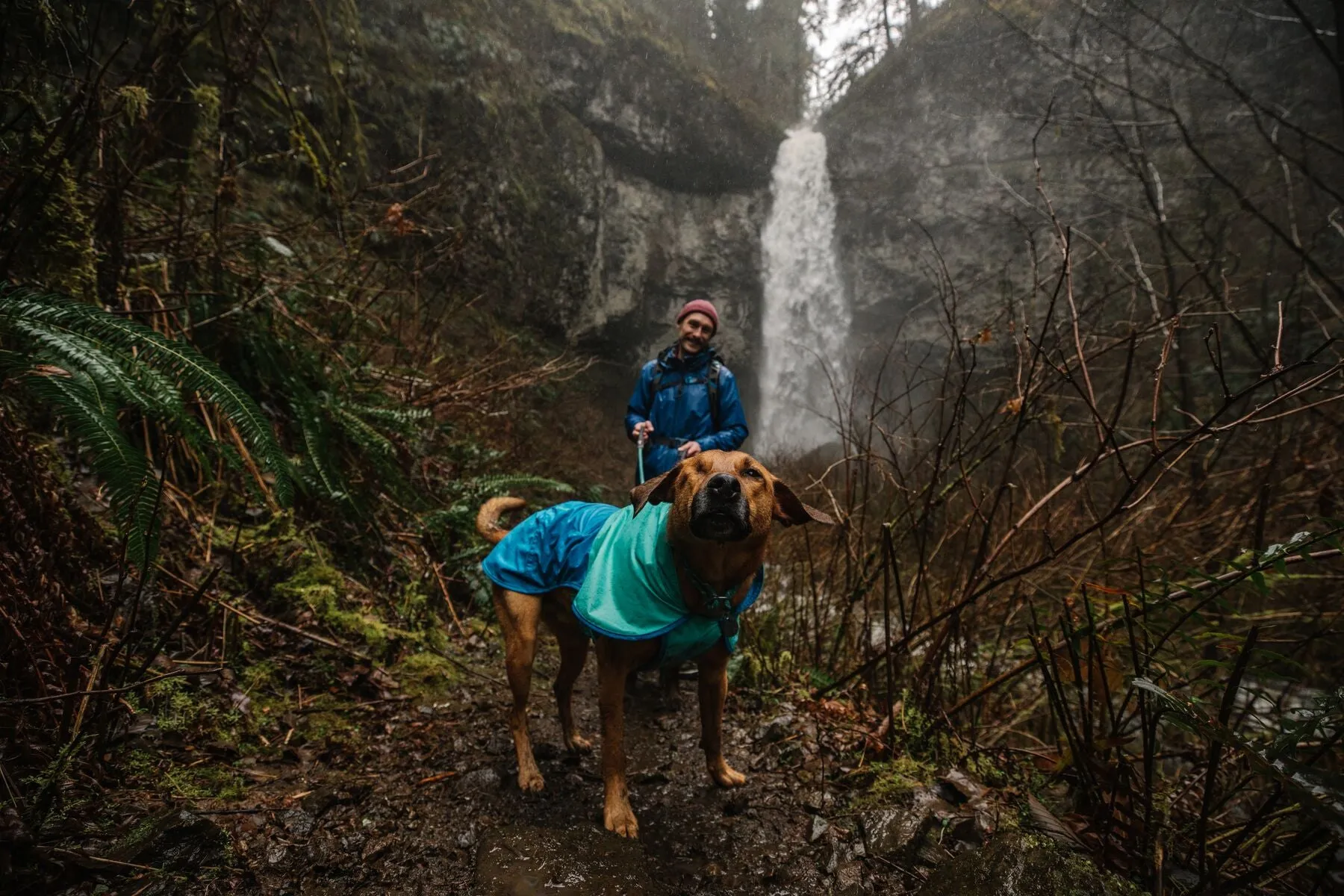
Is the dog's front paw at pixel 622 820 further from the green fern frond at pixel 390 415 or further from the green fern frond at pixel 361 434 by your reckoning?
the green fern frond at pixel 390 415

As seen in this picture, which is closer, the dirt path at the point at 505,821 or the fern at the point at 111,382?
the fern at the point at 111,382

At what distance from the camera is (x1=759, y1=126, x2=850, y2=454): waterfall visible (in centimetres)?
2003

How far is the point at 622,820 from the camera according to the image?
199 centimetres

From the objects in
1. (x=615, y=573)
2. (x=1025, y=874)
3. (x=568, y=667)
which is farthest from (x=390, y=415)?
(x=1025, y=874)

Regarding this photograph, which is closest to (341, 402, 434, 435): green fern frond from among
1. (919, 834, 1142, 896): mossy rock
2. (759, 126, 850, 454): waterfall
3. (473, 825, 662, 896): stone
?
(473, 825, 662, 896): stone

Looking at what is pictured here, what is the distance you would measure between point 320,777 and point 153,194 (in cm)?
365

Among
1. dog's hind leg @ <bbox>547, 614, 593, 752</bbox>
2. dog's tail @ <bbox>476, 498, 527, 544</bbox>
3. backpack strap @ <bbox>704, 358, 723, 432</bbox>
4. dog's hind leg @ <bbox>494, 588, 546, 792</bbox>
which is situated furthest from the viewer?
backpack strap @ <bbox>704, 358, 723, 432</bbox>

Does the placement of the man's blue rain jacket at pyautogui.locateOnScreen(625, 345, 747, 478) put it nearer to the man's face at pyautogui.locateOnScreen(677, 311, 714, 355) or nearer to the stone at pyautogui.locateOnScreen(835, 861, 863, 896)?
the man's face at pyautogui.locateOnScreen(677, 311, 714, 355)

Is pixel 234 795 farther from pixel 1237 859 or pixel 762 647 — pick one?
pixel 1237 859

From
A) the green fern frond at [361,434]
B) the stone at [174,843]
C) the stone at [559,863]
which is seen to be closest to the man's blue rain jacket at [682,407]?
the green fern frond at [361,434]

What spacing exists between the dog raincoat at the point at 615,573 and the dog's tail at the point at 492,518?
21 cm

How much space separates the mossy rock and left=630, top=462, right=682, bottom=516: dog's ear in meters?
1.41

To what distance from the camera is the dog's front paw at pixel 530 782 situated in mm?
2209

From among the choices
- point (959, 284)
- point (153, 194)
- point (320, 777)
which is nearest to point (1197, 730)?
point (320, 777)
